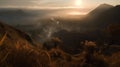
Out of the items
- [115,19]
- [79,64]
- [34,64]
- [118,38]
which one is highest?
[34,64]

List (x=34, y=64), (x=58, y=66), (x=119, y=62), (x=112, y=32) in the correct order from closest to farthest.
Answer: (x=34, y=64), (x=58, y=66), (x=119, y=62), (x=112, y=32)

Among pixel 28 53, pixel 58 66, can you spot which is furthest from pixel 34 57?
pixel 58 66

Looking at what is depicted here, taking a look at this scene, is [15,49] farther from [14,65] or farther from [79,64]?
[79,64]

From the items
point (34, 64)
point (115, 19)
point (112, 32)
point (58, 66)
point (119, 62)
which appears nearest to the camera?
point (34, 64)

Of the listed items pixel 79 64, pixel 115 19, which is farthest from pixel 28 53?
pixel 115 19

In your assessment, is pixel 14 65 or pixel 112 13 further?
pixel 112 13

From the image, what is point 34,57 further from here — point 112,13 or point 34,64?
point 112,13

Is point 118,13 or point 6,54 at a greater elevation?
point 6,54

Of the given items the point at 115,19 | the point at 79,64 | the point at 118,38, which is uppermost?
the point at 79,64

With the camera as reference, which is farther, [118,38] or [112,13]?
[112,13]
